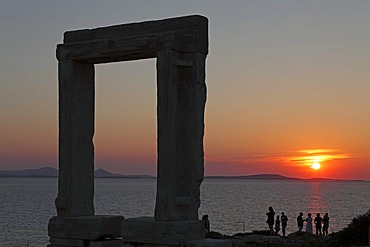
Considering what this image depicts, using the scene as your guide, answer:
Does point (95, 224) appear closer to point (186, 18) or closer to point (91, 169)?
point (91, 169)

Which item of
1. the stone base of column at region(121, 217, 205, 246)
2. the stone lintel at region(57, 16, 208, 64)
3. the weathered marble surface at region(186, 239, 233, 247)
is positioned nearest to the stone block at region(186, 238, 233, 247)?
the weathered marble surface at region(186, 239, 233, 247)

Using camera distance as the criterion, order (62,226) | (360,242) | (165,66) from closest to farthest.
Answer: (165,66)
(62,226)
(360,242)

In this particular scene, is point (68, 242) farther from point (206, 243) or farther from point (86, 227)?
point (206, 243)

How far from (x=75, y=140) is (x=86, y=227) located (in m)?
1.68

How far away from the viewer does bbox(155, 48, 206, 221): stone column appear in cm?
1272

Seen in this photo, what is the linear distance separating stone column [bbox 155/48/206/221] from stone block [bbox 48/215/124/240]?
1.30 meters

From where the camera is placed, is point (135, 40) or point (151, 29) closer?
point (135, 40)

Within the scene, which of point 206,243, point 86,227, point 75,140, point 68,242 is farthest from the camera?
point 75,140

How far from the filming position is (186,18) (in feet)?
43.1

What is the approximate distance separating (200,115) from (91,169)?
266 cm

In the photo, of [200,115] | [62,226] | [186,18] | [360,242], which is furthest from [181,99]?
[360,242]

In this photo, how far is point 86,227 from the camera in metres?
13.5

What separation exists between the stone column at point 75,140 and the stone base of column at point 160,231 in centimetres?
136

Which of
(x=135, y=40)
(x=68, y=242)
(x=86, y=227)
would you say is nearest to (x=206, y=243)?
(x=86, y=227)
